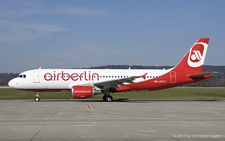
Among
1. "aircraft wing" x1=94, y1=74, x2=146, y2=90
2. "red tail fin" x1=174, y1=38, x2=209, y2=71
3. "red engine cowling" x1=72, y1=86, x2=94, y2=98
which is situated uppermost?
"red tail fin" x1=174, y1=38, x2=209, y2=71

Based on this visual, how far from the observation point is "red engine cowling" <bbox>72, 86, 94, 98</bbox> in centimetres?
2983

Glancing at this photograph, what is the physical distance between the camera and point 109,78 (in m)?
33.1

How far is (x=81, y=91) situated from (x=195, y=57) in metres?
12.8

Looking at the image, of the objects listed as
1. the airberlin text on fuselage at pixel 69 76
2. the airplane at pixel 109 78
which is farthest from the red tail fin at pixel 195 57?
the airberlin text on fuselage at pixel 69 76

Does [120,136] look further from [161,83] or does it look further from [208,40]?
[208,40]

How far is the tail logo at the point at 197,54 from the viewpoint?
3380 cm

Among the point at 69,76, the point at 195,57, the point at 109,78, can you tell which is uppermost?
the point at 195,57

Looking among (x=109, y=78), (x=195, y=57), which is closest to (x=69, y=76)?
(x=109, y=78)

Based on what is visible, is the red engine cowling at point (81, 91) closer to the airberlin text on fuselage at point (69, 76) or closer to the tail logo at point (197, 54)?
the airberlin text on fuselage at point (69, 76)

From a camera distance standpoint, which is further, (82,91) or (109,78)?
(109,78)

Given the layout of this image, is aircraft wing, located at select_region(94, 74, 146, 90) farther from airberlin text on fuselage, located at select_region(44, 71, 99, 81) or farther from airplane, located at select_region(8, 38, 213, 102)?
airberlin text on fuselage, located at select_region(44, 71, 99, 81)

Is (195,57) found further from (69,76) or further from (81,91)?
(69,76)

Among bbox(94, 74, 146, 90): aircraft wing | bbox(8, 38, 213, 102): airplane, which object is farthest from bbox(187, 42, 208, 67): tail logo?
bbox(94, 74, 146, 90): aircraft wing

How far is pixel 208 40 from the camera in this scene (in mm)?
33969
